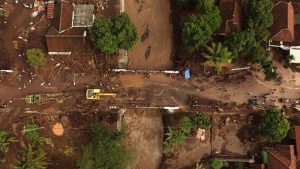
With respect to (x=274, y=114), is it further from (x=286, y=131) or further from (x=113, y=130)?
(x=113, y=130)

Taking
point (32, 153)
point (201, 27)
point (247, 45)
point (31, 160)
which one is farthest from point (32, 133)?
point (247, 45)

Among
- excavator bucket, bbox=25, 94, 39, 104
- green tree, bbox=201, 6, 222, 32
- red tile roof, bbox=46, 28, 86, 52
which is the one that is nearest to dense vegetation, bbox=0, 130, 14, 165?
excavator bucket, bbox=25, 94, 39, 104

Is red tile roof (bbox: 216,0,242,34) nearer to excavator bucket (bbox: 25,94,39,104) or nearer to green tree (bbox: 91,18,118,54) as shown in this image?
green tree (bbox: 91,18,118,54)

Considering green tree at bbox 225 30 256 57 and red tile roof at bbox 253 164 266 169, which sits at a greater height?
green tree at bbox 225 30 256 57

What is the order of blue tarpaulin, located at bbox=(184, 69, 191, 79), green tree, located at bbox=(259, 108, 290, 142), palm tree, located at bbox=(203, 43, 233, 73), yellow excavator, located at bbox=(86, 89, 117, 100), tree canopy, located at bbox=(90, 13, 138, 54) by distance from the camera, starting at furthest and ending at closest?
blue tarpaulin, located at bbox=(184, 69, 191, 79), yellow excavator, located at bbox=(86, 89, 117, 100), palm tree, located at bbox=(203, 43, 233, 73), green tree, located at bbox=(259, 108, 290, 142), tree canopy, located at bbox=(90, 13, 138, 54)

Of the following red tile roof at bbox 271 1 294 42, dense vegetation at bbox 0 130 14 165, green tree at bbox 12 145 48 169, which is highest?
red tile roof at bbox 271 1 294 42

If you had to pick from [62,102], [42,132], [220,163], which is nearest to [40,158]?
[42,132]

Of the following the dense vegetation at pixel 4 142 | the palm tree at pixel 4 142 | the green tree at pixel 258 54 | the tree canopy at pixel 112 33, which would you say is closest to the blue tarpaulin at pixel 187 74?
the green tree at pixel 258 54
